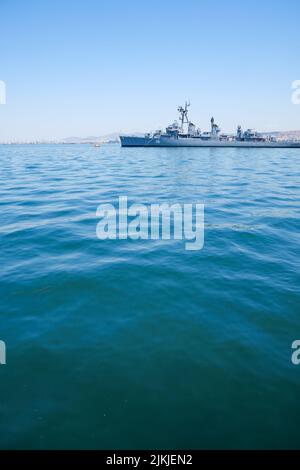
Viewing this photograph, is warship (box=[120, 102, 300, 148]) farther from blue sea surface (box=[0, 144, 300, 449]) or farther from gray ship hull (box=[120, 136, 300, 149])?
blue sea surface (box=[0, 144, 300, 449])

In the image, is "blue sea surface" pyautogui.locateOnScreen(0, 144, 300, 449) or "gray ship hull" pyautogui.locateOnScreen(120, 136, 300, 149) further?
"gray ship hull" pyautogui.locateOnScreen(120, 136, 300, 149)

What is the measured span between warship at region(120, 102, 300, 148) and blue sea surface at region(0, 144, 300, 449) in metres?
103

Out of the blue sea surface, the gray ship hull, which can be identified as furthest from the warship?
the blue sea surface

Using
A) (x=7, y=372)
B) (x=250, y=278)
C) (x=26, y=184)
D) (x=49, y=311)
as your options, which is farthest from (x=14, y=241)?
(x=26, y=184)

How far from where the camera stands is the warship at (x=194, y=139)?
10538cm

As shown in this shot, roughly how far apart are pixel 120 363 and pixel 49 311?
2139 millimetres

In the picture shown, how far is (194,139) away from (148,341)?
110 metres

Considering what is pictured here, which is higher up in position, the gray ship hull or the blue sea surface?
the gray ship hull

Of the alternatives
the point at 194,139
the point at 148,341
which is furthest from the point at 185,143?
the point at 148,341

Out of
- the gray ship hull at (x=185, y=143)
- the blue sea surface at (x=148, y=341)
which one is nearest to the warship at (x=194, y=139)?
the gray ship hull at (x=185, y=143)

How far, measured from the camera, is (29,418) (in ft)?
11.3

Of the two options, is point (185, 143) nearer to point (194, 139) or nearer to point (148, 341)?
point (194, 139)

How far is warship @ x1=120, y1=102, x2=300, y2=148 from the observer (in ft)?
346
